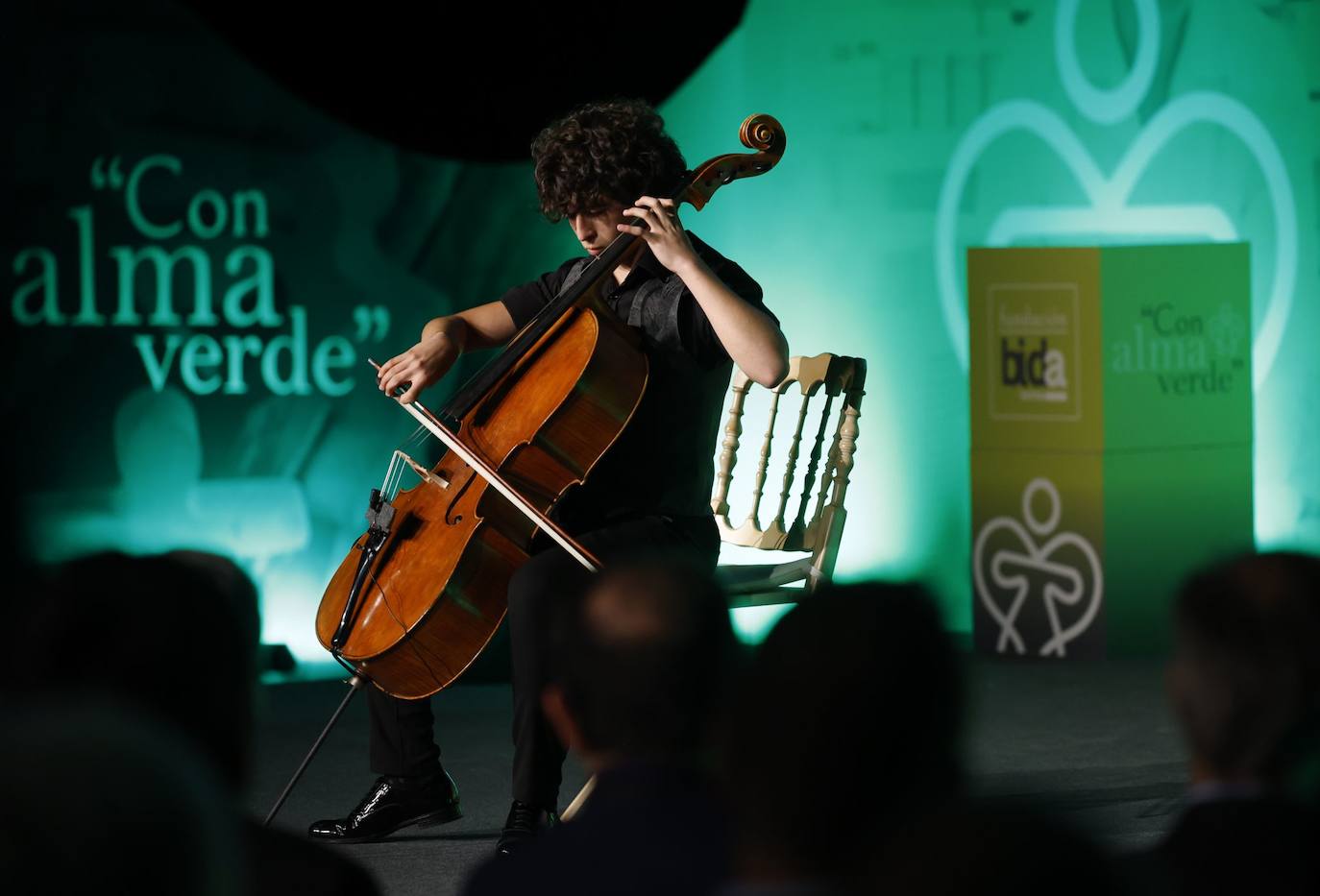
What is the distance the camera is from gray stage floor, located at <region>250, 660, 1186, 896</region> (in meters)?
2.96

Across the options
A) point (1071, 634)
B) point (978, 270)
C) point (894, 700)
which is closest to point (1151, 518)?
point (1071, 634)

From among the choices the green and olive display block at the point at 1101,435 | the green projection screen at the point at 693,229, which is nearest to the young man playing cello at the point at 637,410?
the green projection screen at the point at 693,229

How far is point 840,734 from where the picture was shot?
1.06 metres

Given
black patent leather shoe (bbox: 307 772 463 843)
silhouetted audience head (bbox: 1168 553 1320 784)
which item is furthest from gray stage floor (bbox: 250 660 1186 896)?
silhouetted audience head (bbox: 1168 553 1320 784)

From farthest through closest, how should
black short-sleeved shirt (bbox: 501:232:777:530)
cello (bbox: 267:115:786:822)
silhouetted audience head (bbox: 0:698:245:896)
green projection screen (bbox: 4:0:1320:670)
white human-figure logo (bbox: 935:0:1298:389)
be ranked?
1. white human-figure logo (bbox: 935:0:1298:389)
2. green projection screen (bbox: 4:0:1320:670)
3. black short-sleeved shirt (bbox: 501:232:777:530)
4. cello (bbox: 267:115:786:822)
5. silhouetted audience head (bbox: 0:698:245:896)

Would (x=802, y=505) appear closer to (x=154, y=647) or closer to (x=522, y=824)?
(x=522, y=824)

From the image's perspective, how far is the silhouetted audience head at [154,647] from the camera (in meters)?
1.13

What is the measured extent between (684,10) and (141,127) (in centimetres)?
146

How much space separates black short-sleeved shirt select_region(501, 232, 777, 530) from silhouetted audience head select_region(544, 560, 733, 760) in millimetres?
1433

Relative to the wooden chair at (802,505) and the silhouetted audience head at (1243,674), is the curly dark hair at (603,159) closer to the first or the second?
the wooden chair at (802,505)

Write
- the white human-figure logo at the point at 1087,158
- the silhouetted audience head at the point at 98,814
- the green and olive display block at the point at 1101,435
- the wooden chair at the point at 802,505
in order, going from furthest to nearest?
the white human-figure logo at the point at 1087,158 → the green and olive display block at the point at 1101,435 → the wooden chair at the point at 802,505 → the silhouetted audience head at the point at 98,814

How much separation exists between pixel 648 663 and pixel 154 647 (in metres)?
0.36

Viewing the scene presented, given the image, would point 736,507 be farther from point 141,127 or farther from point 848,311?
point 141,127

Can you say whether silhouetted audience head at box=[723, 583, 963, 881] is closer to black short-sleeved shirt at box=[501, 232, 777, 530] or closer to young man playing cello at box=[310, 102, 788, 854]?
young man playing cello at box=[310, 102, 788, 854]
